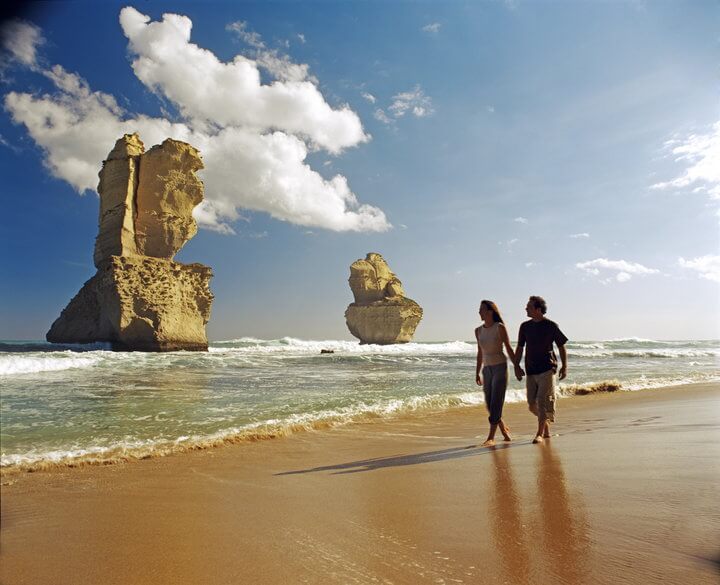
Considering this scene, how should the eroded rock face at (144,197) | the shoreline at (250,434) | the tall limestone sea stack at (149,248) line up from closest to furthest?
1. the shoreline at (250,434)
2. the tall limestone sea stack at (149,248)
3. the eroded rock face at (144,197)

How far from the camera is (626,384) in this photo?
40.4 feet

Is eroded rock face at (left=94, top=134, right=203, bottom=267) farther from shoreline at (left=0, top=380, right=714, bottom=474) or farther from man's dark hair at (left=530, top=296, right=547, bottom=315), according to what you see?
man's dark hair at (left=530, top=296, right=547, bottom=315)

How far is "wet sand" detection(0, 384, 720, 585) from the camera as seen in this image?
1844 mm

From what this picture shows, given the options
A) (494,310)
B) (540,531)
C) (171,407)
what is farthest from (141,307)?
(540,531)

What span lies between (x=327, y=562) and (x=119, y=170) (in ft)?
141

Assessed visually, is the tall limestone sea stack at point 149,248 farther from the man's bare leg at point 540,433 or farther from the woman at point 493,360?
the man's bare leg at point 540,433

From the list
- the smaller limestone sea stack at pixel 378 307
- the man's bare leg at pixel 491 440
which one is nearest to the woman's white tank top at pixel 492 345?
the man's bare leg at pixel 491 440

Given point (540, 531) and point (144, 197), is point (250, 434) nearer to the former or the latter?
point (540, 531)

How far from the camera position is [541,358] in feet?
17.1

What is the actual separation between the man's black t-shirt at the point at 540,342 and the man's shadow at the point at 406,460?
110cm

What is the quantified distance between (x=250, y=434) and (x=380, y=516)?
3226mm

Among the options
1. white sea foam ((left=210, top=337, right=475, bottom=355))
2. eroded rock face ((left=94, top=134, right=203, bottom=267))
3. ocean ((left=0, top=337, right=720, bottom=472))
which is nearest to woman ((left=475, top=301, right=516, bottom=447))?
ocean ((left=0, top=337, right=720, bottom=472))

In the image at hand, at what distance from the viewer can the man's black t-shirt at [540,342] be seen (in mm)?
5164

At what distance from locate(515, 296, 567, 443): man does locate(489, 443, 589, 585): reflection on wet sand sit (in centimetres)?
184
